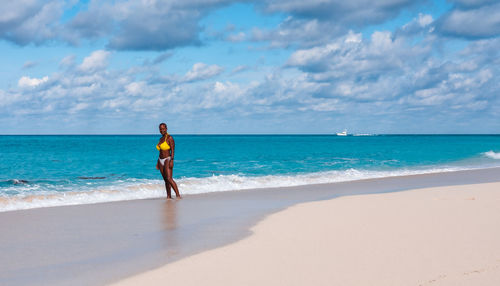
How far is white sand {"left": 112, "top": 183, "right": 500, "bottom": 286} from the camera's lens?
518 centimetres

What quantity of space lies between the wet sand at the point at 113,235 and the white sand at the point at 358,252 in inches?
22.1

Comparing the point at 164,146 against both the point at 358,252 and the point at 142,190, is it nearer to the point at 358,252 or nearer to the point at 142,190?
the point at 142,190

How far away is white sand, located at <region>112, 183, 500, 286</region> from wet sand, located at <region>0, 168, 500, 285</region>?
1.84ft

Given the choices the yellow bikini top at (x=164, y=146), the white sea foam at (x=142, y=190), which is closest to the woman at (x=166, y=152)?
the yellow bikini top at (x=164, y=146)

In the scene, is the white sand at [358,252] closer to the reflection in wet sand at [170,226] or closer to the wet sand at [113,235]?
the wet sand at [113,235]

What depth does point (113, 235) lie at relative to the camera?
805cm

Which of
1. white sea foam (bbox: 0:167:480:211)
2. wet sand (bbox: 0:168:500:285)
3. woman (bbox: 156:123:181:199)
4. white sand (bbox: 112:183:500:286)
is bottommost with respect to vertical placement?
white sea foam (bbox: 0:167:480:211)

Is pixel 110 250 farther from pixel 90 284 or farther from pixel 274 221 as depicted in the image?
pixel 274 221

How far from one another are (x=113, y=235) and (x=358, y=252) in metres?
4.37

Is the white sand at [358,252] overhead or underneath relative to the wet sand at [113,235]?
overhead

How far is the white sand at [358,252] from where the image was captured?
5.18 meters

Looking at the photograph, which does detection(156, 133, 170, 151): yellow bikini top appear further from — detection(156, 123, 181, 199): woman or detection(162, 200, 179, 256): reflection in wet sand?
detection(162, 200, 179, 256): reflection in wet sand

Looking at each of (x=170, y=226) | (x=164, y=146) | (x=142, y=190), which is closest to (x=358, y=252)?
(x=170, y=226)

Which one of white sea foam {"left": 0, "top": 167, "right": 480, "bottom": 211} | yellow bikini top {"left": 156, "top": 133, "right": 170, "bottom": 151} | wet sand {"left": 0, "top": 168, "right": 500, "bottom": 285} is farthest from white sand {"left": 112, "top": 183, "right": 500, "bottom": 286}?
white sea foam {"left": 0, "top": 167, "right": 480, "bottom": 211}
